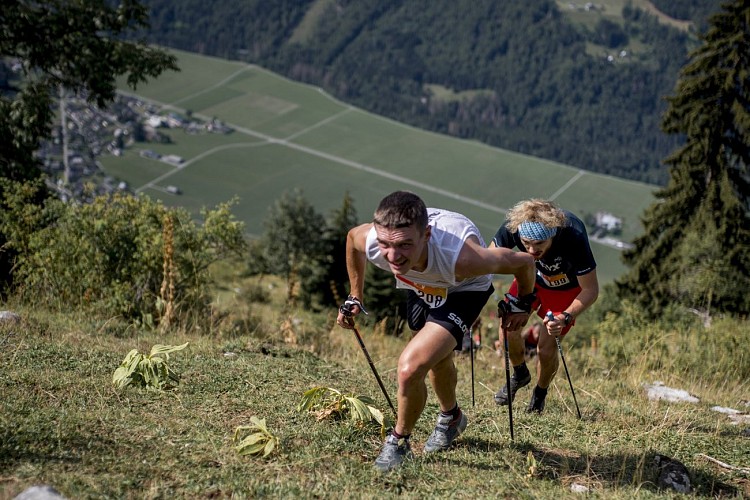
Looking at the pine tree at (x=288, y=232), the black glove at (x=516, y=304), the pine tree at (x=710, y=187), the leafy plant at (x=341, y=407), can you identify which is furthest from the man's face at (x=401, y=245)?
the pine tree at (x=288, y=232)

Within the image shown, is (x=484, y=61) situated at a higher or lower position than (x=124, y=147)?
higher

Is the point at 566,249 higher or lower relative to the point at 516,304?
higher

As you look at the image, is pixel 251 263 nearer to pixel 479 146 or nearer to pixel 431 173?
pixel 431 173

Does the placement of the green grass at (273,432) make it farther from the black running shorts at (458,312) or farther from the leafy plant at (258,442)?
the black running shorts at (458,312)

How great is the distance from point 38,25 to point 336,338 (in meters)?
9.75

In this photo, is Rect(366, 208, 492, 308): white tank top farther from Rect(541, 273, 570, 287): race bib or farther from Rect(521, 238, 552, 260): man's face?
Rect(541, 273, 570, 287): race bib

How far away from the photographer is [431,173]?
111 metres


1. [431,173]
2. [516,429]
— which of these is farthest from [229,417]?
[431,173]

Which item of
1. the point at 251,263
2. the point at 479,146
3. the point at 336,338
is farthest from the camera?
the point at 479,146

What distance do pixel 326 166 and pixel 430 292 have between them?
102688mm

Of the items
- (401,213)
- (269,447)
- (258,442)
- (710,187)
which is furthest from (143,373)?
(710,187)

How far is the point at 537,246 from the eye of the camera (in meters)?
6.75

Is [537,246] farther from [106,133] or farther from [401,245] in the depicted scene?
[106,133]

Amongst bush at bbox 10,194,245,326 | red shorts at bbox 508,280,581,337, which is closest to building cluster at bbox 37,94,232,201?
bush at bbox 10,194,245,326
